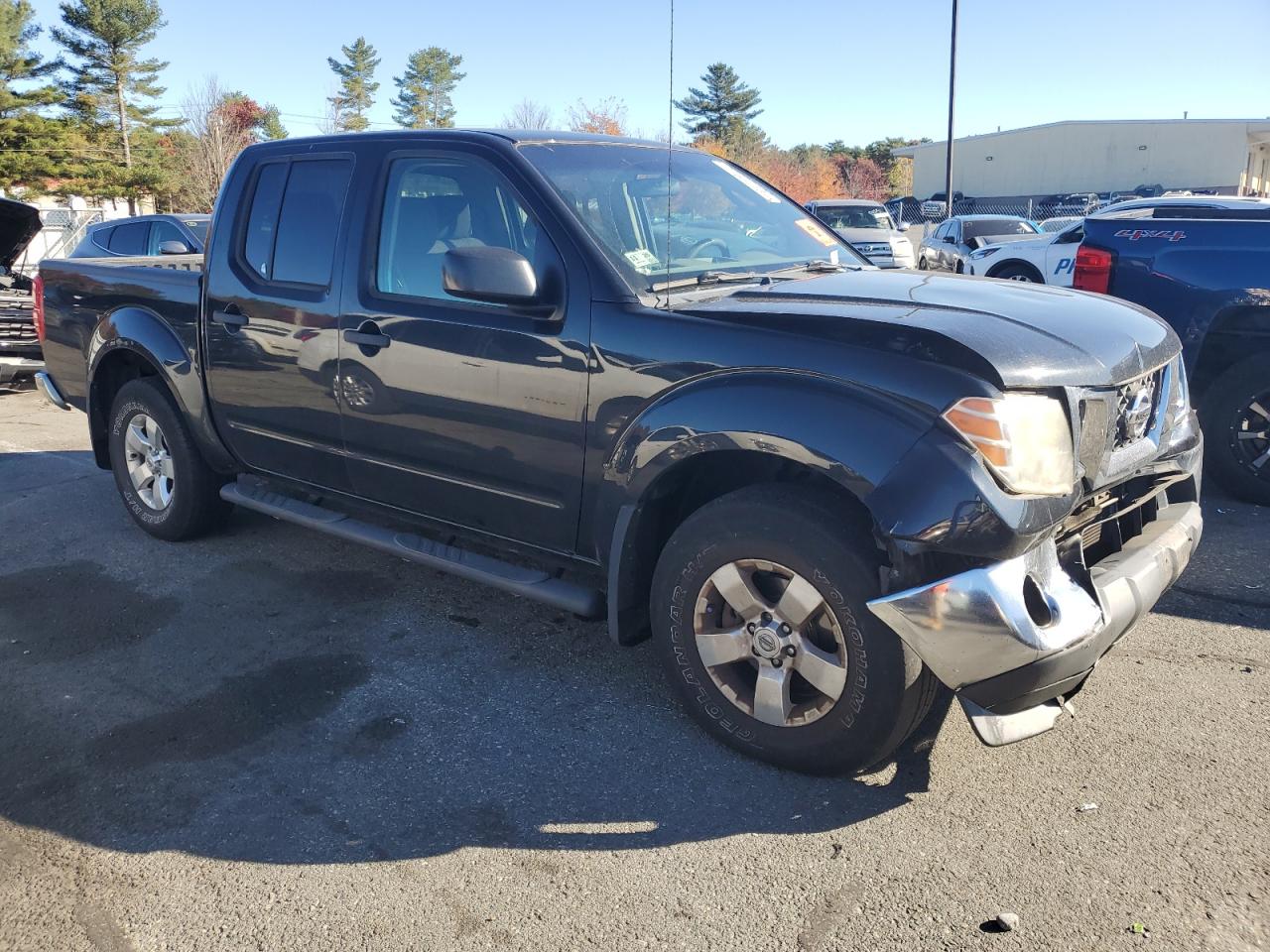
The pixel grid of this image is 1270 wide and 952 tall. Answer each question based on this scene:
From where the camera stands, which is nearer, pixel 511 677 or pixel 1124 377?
pixel 1124 377

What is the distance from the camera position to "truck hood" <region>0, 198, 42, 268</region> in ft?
28.4

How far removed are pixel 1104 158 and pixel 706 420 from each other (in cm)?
5840

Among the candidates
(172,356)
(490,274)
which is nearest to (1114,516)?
(490,274)

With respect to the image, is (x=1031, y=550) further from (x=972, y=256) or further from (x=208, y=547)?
(x=972, y=256)

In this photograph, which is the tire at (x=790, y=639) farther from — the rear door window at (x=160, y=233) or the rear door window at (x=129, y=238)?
the rear door window at (x=129, y=238)

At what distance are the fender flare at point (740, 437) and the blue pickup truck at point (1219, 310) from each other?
3.98 meters

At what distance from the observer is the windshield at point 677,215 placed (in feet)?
11.7

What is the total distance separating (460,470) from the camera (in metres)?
3.79

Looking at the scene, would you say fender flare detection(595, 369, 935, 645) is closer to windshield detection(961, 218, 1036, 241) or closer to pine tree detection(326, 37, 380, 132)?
windshield detection(961, 218, 1036, 241)

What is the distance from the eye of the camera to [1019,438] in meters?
2.68

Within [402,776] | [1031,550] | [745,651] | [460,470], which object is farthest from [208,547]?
[1031,550]

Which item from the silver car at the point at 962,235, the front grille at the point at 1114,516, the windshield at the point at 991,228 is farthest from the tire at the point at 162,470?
the windshield at the point at 991,228

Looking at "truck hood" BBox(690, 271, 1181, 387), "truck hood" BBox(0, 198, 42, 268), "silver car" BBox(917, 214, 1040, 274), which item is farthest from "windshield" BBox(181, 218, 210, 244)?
"silver car" BBox(917, 214, 1040, 274)

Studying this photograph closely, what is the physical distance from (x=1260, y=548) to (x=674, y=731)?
3.47 meters
